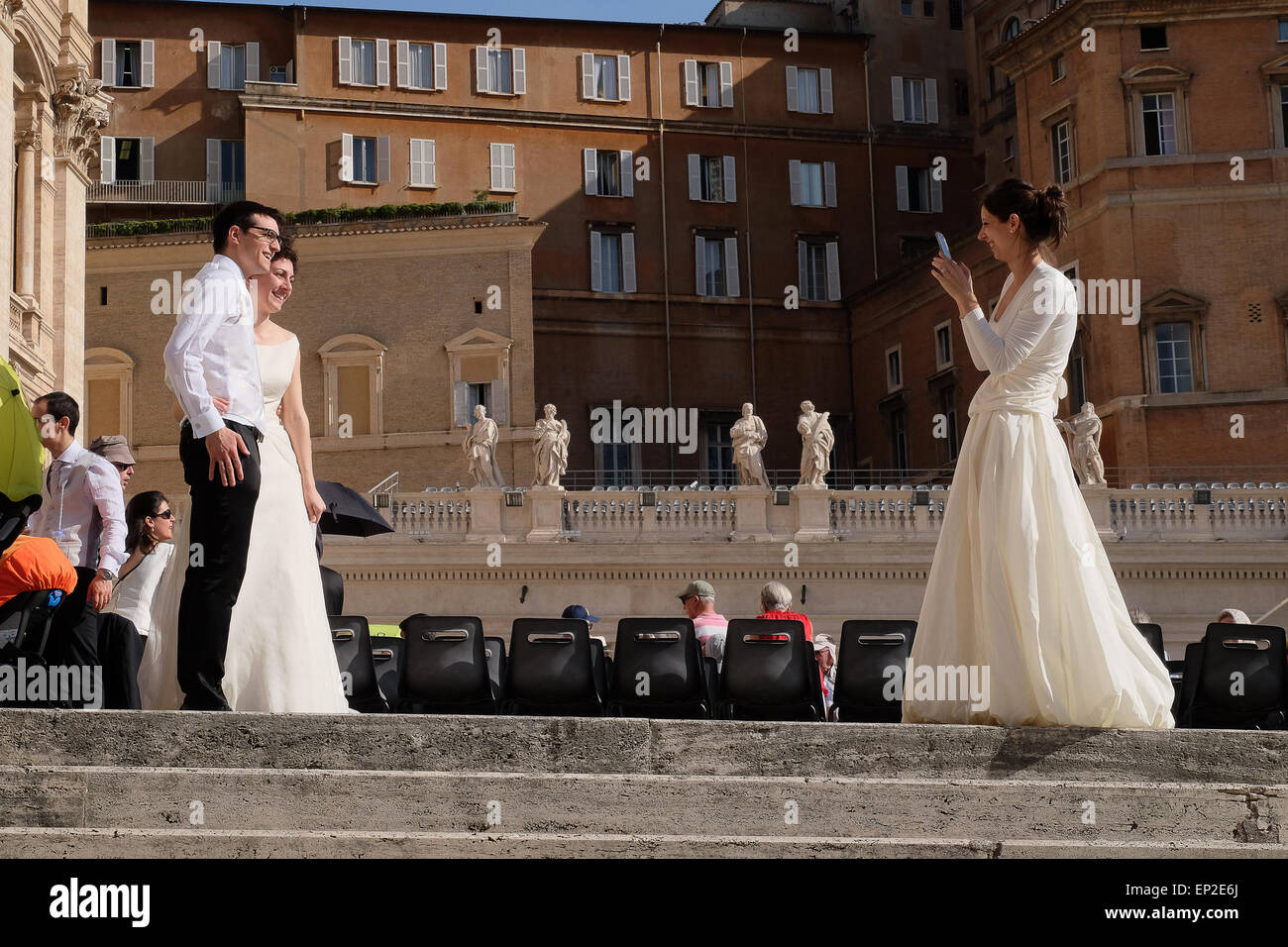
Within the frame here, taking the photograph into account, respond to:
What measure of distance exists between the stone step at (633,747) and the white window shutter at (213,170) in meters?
44.4

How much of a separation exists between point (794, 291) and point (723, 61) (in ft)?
23.9

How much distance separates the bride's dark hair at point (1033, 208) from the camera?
8359mm

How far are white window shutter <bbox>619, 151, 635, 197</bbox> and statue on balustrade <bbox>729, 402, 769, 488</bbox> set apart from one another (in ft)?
59.2

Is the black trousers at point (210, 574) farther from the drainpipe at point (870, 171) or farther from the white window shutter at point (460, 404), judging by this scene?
the drainpipe at point (870, 171)

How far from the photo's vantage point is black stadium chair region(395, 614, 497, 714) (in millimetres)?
11445

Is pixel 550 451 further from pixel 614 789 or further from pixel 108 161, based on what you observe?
pixel 614 789

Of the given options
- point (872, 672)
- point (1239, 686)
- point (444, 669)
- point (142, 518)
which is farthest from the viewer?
→ point (444, 669)

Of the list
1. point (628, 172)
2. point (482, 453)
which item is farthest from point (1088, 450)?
point (628, 172)

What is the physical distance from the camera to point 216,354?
783 centimetres

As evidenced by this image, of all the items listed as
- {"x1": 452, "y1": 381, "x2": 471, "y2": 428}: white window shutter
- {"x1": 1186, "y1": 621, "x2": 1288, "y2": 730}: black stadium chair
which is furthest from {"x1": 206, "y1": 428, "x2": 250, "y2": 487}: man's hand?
{"x1": 452, "y1": 381, "x2": 471, "y2": 428}: white window shutter

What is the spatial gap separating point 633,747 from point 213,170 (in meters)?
45.7

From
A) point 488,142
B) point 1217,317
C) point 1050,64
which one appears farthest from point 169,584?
point 488,142

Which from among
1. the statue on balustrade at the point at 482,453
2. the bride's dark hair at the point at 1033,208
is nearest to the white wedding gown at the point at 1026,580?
the bride's dark hair at the point at 1033,208

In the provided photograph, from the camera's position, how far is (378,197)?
50.2 m
